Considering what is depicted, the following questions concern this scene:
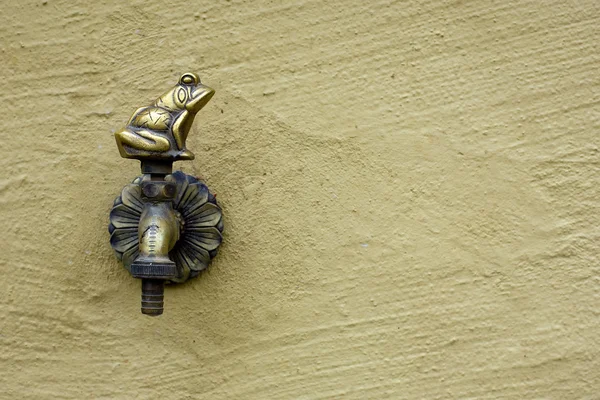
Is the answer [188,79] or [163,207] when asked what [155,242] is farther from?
[188,79]

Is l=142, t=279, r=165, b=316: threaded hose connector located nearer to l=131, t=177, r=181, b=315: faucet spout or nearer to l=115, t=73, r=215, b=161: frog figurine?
l=131, t=177, r=181, b=315: faucet spout

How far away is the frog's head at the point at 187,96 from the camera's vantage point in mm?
859

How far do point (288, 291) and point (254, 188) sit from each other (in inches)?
5.1

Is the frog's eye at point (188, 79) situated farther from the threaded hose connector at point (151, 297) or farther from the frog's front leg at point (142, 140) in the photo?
the threaded hose connector at point (151, 297)

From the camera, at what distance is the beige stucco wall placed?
3.05 feet

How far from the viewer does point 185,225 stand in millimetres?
932

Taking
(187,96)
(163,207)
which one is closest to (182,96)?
(187,96)

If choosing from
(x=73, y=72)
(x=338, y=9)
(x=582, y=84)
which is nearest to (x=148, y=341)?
(x=73, y=72)

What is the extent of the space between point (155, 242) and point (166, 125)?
125 millimetres

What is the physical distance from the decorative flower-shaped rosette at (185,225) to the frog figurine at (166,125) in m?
0.08

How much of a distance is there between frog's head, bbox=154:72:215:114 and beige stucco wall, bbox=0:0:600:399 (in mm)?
85

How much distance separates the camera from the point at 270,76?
3.10 feet

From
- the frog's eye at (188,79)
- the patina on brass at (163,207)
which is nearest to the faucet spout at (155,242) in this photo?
the patina on brass at (163,207)

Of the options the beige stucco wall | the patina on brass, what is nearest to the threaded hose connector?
the patina on brass
